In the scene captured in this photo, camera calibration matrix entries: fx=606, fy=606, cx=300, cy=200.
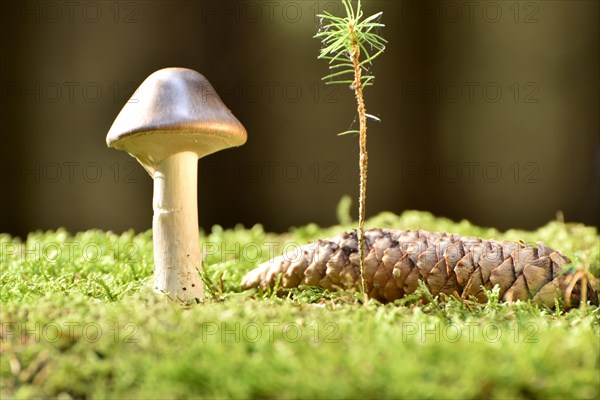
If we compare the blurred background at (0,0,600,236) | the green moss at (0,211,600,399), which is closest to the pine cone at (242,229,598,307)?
the green moss at (0,211,600,399)

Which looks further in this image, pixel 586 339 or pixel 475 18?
pixel 475 18

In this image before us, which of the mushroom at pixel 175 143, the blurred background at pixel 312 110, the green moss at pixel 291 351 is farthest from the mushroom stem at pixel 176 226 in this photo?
the blurred background at pixel 312 110

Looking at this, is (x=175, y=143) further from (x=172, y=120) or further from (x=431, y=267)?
(x=431, y=267)

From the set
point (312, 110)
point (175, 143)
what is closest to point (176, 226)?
point (175, 143)

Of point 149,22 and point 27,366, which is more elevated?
point 149,22

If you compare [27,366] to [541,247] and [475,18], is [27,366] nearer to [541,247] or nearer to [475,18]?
[541,247]

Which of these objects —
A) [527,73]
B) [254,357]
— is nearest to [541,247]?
[254,357]
